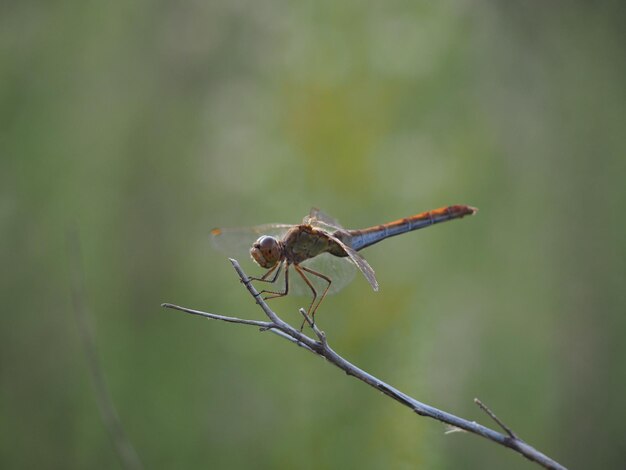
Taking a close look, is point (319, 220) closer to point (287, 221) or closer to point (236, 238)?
point (236, 238)

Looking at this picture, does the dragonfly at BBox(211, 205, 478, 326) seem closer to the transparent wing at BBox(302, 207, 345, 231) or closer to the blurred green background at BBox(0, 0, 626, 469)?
the transparent wing at BBox(302, 207, 345, 231)

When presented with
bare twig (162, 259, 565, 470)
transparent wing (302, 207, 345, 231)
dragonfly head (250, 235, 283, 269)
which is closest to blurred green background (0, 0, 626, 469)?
transparent wing (302, 207, 345, 231)

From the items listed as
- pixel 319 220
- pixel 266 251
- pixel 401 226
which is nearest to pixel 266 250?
pixel 266 251

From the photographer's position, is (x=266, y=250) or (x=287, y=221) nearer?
(x=266, y=250)

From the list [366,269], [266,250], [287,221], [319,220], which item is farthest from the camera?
[287,221]

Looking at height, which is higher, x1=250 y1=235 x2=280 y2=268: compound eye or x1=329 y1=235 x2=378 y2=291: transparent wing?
x1=250 y1=235 x2=280 y2=268: compound eye

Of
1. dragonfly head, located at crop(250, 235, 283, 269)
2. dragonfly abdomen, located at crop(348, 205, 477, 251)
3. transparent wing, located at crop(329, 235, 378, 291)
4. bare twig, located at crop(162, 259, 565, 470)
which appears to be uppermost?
dragonfly abdomen, located at crop(348, 205, 477, 251)

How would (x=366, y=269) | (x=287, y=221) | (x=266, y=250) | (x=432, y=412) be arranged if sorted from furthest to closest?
(x=287, y=221), (x=266, y=250), (x=366, y=269), (x=432, y=412)

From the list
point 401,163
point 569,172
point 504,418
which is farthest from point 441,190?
point 569,172
